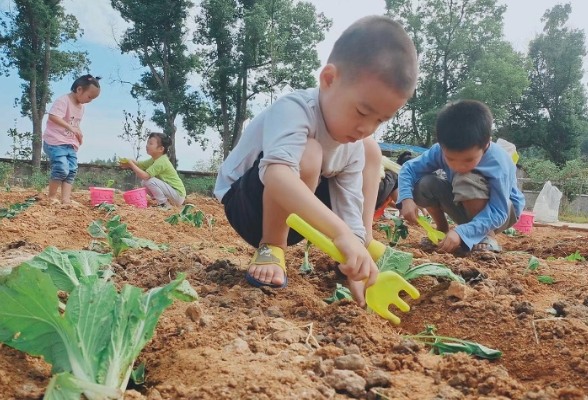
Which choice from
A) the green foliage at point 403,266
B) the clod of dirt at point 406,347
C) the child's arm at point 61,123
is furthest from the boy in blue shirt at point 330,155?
the child's arm at point 61,123

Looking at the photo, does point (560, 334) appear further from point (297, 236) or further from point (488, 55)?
point (488, 55)

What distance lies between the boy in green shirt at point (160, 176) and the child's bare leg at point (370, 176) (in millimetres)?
4944

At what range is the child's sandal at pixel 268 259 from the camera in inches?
74.1

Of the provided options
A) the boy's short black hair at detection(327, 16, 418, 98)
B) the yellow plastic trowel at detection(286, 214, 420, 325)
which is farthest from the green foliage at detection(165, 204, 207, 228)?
the yellow plastic trowel at detection(286, 214, 420, 325)

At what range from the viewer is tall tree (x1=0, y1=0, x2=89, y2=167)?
629 inches

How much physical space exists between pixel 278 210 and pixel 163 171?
213 inches

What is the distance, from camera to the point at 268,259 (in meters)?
1.97

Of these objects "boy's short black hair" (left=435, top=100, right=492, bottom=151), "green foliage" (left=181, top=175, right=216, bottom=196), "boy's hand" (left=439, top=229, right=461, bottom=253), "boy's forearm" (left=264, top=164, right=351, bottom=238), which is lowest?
"green foliage" (left=181, top=175, right=216, bottom=196)

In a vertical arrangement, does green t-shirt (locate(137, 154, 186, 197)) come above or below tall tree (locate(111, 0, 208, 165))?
below

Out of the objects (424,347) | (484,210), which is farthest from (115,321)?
(484,210)

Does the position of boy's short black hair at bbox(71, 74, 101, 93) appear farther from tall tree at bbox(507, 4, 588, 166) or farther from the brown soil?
tall tree at bbox(507, 4, 588, 166)

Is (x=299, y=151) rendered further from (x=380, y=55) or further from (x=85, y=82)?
(x=85, y=82)

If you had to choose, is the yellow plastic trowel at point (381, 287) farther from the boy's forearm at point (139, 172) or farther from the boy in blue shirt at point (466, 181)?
the boy's forearm at point (139, 172)

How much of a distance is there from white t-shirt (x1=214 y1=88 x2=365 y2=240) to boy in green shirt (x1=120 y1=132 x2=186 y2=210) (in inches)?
189
